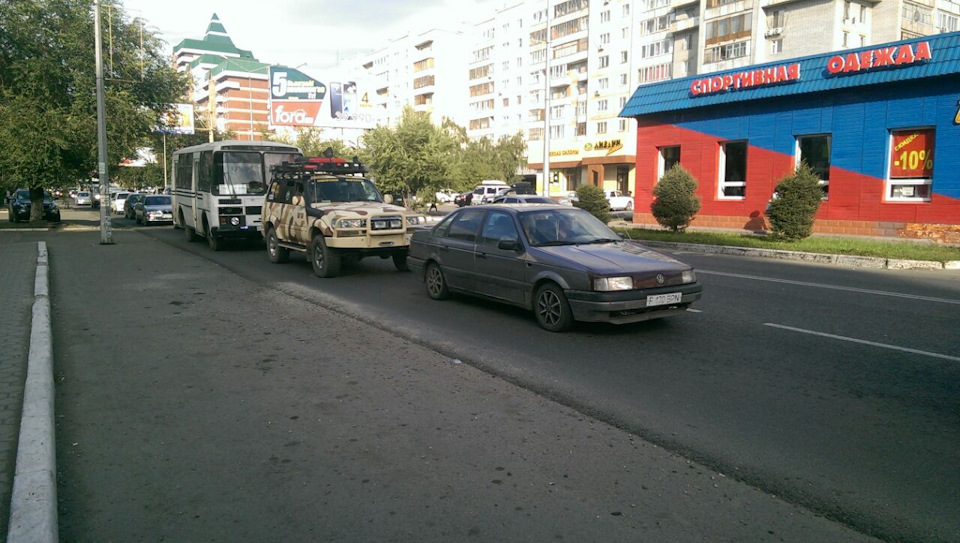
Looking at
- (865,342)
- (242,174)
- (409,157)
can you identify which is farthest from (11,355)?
(409,157)

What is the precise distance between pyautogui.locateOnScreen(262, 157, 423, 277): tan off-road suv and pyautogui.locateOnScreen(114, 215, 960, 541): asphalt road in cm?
145

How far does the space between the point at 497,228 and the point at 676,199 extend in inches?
551

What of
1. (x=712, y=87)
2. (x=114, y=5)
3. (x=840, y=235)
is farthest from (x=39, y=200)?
(x=840, y=235)

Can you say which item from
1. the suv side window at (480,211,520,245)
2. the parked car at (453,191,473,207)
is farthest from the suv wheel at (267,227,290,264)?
the parked car at (453,191,473,207)

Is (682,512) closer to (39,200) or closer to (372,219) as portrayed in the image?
(372,219)

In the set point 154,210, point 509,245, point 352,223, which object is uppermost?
point 154,210

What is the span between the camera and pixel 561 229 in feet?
29.6

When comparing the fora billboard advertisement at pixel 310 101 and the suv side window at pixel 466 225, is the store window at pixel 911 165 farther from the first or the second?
the fora billboard advertisement at pixel 310 101

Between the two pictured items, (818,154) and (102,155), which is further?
(818,154)

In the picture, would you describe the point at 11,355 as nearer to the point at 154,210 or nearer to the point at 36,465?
the point at 36,465

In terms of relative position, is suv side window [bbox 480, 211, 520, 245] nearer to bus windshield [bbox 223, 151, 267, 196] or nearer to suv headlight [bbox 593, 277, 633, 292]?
suv headlight [bbox 593, 277, 633, 292]

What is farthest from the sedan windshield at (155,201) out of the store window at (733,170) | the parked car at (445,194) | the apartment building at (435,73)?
the apartment building at (435,73)

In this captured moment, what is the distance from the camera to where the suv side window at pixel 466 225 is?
32.1ft

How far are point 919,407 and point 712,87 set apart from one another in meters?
22.0
